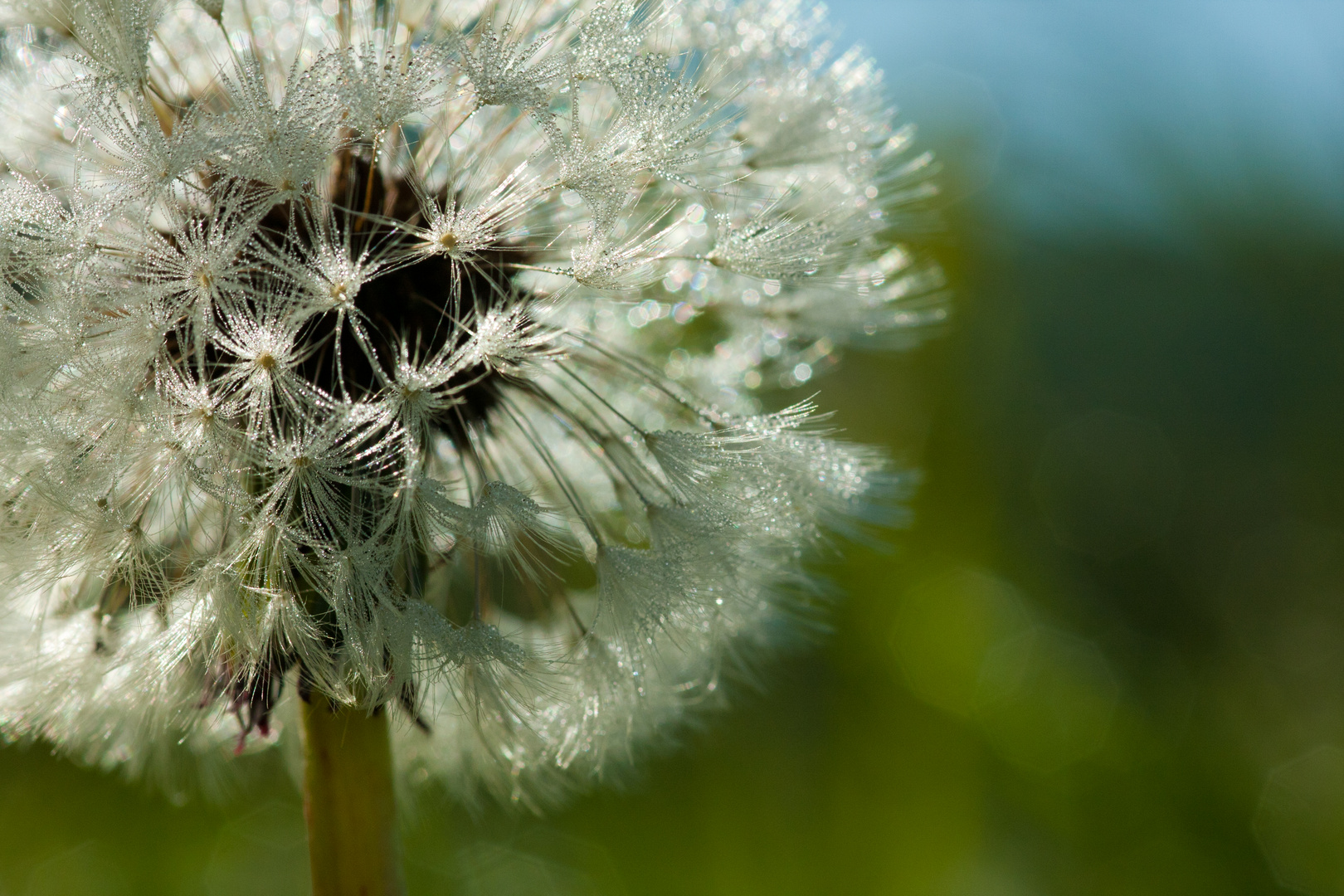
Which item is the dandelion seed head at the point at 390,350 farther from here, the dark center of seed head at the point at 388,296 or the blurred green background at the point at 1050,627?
the blurred green background at the point at 1050,627

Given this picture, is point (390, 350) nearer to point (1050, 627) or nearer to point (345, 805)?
point (345, 805)

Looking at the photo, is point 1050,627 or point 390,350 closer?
point 390,350

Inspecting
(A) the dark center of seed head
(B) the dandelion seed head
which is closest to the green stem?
(B) the dandelion seed head

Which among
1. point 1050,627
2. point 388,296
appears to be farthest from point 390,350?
point 1050,627

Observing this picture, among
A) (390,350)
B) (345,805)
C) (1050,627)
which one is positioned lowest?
(1050,627)

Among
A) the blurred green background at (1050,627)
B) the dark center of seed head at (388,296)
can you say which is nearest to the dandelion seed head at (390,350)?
the dark center of seed head at (388,296)

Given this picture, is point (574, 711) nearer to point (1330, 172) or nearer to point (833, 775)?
point (833, 775)
